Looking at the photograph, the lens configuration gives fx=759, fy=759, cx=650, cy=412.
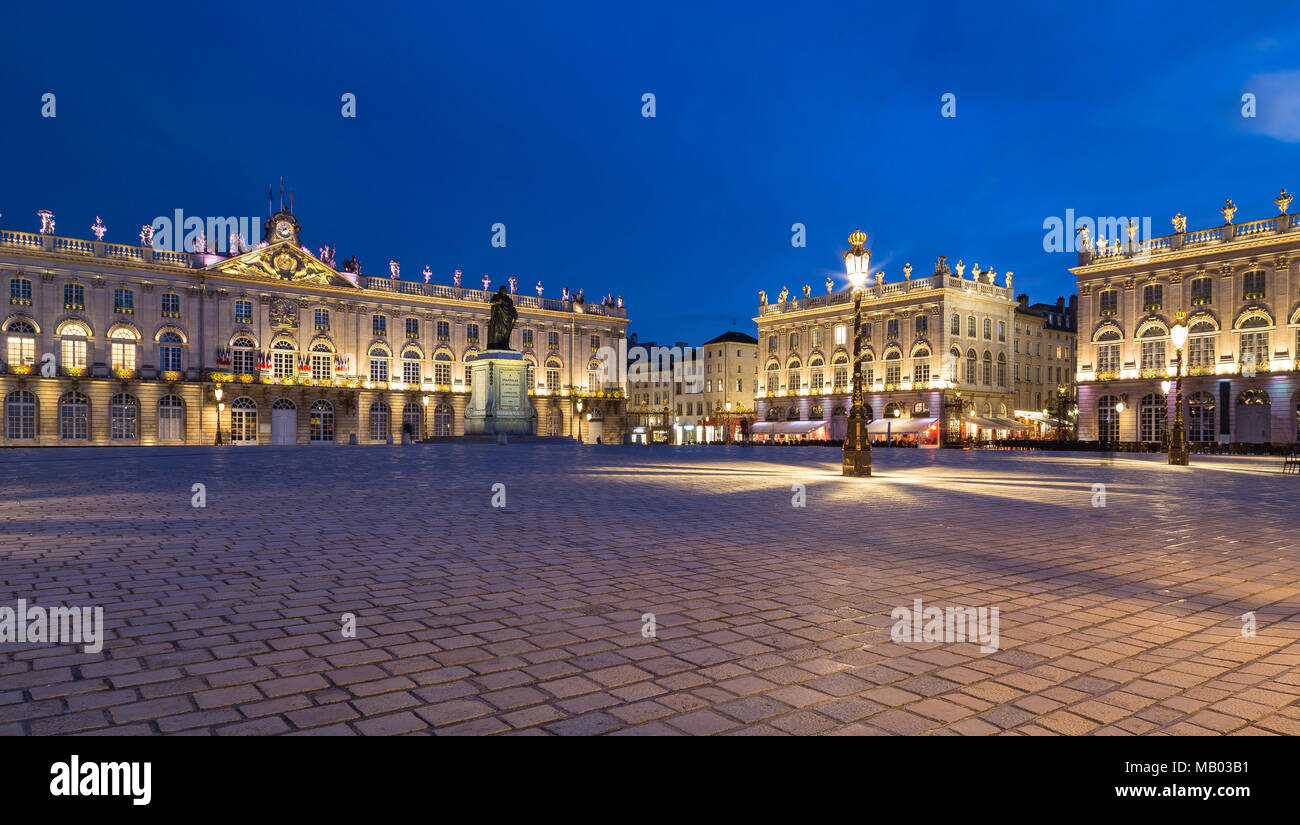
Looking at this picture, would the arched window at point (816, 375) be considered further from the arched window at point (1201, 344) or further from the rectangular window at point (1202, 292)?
the rectangular window at point (1202, 292)

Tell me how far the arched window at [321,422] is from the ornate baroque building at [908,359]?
35.8 meters

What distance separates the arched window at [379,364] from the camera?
6329cm

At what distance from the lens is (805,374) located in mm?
70125

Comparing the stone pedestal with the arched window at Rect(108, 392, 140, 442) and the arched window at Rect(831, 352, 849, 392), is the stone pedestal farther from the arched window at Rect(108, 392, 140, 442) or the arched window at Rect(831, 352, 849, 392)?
the arched window at Rect(831, 352, 849, 392)

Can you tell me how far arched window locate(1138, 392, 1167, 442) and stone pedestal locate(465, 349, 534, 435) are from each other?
1548 inches

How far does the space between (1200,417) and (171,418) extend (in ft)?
227

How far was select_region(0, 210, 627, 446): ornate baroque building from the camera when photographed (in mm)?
50562

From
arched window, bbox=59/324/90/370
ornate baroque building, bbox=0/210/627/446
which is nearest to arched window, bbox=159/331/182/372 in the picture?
ornate baroque building, bbox=0/210/627/446

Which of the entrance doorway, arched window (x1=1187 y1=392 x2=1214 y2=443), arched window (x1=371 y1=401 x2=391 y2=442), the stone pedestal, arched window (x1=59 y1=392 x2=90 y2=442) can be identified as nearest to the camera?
the stone pedestal

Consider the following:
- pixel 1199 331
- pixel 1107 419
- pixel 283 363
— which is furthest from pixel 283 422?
pixel 1199 331

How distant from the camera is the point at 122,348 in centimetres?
5334

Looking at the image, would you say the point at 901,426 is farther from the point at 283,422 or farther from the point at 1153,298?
the point at 283,422
